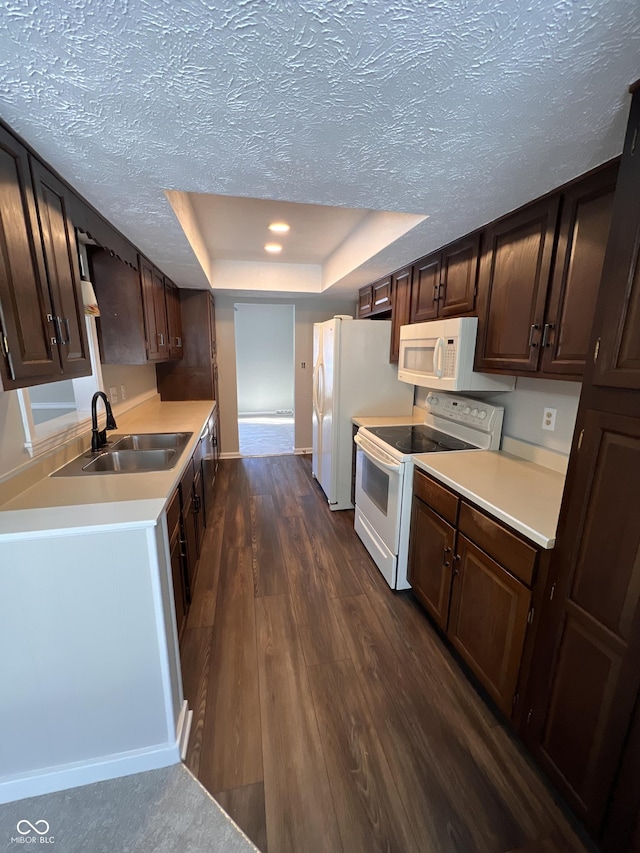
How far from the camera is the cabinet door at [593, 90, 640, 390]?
2.97ft

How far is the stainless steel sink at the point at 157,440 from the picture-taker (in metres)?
2.39

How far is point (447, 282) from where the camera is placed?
85.4 inches

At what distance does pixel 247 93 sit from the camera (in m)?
0.89

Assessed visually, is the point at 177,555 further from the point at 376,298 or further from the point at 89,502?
the point at 376,298

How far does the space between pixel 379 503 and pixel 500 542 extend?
108cm

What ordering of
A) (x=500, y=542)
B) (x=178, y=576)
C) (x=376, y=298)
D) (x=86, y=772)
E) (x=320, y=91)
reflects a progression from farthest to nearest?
(x=376, y=298) < (x=178, y=576) < (x=500, y=542) < (x=86, y=772) < (x=320, y=91)

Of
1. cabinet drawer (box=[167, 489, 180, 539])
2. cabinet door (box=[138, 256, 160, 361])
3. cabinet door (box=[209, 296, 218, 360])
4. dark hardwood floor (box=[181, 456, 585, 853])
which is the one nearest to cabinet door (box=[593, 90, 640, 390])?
dark hardwood floor (box=[181, 456, 585, 853])

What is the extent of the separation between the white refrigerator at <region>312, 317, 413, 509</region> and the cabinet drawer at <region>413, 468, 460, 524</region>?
1.28 m

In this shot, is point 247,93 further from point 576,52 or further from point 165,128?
point 576,52

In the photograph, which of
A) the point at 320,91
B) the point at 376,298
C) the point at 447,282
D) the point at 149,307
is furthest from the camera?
the point at 376,298

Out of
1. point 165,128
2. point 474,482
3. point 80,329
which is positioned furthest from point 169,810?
point 165,128

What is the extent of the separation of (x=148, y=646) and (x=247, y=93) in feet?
5.73

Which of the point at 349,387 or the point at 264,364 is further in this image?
the point at 264,364

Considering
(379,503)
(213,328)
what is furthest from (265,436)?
(379,503)
